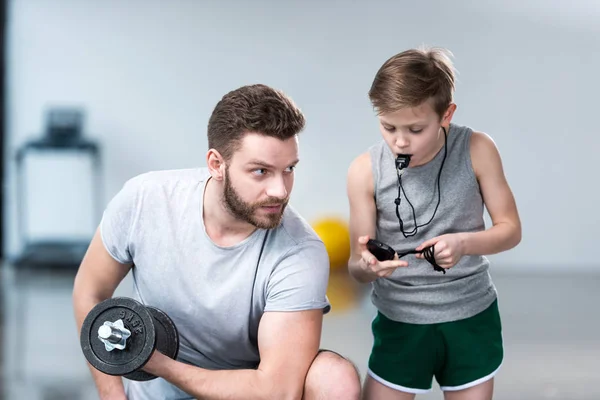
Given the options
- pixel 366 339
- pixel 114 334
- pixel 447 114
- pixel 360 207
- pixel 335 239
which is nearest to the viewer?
pixel 114 334

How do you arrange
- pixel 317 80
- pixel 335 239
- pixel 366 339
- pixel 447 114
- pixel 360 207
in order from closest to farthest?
pixel 447 114, pixel 360 207, pixel 366 339, pixel 335 239, pixel 317 80

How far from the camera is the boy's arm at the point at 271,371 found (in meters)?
1.75

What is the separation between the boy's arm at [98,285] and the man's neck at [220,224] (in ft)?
0.83

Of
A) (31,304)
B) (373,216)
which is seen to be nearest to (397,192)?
(373,216)

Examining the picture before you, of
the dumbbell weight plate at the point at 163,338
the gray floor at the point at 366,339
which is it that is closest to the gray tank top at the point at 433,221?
the dumbbell weight plate at the point at 163,338

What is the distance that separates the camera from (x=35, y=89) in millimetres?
5160

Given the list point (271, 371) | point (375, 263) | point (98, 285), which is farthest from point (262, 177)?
point (98, 285)

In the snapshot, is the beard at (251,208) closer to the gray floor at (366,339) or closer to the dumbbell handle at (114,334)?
the dumbbell handle at (114,334)

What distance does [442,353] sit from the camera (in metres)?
2.01

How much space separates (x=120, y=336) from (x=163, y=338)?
0.12 meters

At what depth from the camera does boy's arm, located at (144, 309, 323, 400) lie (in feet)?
5.75

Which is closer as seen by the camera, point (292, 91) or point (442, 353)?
point (442, 353)


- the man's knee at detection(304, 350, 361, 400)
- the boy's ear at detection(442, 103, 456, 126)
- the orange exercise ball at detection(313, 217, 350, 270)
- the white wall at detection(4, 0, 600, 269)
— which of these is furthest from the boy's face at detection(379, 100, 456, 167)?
the white wall at detection(4, 0, 600, 269)

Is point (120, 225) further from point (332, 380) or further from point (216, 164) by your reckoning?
point (332, 380)
